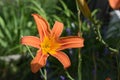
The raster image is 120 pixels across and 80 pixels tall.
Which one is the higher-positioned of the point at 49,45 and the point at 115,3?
the point at 115,3

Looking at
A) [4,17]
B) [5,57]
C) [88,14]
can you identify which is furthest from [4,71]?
[88,14]

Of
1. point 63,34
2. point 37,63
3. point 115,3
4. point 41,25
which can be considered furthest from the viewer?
point 63,34

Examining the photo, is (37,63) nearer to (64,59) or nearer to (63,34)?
(64,59)

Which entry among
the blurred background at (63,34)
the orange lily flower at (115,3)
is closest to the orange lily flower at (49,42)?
the orange lily flower at (115,3)

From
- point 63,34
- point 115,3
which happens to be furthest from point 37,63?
point 63,34

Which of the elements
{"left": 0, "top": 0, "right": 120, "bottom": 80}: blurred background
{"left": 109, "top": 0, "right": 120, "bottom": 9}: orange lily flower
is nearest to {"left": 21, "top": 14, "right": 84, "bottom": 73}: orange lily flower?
{"left": 109, "top": 0, "right": 120, "bottom": 9}: orange lily flower

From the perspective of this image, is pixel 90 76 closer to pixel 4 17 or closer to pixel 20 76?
pixel 20 76
